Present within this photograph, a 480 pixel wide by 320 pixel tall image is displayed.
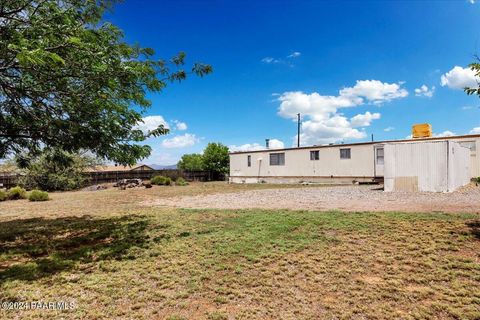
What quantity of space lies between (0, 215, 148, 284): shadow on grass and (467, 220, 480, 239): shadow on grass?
6161mm

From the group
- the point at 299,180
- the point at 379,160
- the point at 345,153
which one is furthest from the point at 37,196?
the point at 379,160

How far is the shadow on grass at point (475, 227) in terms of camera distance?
4910 mm

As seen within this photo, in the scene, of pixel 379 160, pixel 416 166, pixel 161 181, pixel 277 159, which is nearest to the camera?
pixel 416 166

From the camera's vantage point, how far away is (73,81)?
4875 mm

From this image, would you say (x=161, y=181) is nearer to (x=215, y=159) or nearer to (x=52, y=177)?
A: (x=52, y=177)

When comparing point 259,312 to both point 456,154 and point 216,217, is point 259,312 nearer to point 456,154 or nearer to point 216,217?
point 216,217

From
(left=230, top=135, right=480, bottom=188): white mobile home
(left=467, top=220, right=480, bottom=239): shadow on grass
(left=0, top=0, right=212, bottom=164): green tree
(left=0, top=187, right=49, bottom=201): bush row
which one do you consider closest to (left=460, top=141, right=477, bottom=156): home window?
(left=230, top=135, right=480, bottom=188): white mobile home

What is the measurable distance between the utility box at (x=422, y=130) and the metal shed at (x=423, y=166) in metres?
6.94

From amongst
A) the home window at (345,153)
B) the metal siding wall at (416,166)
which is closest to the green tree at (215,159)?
the home window at (345,153)

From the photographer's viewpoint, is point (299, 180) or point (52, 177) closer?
point (52, 177)

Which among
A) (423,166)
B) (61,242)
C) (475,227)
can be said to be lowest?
(61,242)

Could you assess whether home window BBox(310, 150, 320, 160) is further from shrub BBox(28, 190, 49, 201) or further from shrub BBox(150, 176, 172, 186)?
shrub BBox(28, 190, 49, 201)

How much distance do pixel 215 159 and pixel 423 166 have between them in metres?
24.9

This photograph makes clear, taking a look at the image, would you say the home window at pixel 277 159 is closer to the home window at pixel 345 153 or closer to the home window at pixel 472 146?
the home window at pixel 345 153
